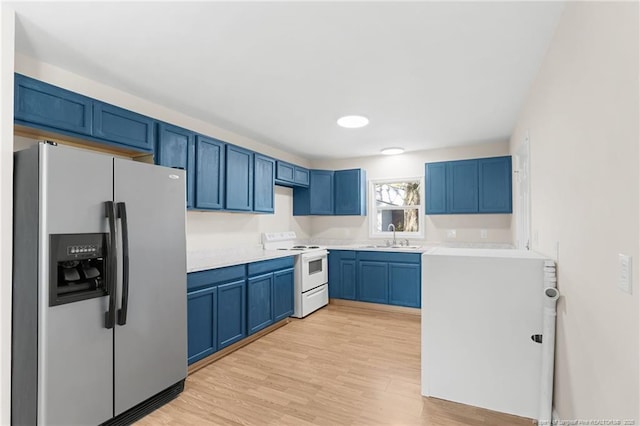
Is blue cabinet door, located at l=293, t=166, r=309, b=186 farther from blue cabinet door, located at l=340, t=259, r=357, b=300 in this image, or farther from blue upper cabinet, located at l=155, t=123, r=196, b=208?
blue upper cabinet, located at l=155, t=123, r=196, b=208

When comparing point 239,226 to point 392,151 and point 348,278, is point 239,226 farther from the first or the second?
point 392,151

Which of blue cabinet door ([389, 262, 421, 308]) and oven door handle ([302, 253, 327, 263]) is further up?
oven door handle ([302, 253, 327, 263])

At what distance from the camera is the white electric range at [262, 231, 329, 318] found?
428 cm

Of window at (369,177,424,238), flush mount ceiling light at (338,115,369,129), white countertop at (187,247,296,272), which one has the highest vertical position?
flush mount ceiling light at (338,115,369,129)

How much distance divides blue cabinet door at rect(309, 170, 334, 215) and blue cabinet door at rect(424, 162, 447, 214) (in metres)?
1.53

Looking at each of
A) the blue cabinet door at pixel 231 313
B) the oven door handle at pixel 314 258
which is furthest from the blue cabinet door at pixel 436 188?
the blue cabinet door at pixel 231 313

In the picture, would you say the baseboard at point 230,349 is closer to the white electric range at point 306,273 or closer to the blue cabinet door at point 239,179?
the white electric range at point 306,273

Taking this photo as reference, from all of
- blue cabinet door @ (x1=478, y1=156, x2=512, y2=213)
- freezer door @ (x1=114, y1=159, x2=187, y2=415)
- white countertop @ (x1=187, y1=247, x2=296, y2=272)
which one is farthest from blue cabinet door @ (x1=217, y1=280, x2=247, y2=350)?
blue cabinet door @ (x1=478, y1=156, x2=512, y2=213)

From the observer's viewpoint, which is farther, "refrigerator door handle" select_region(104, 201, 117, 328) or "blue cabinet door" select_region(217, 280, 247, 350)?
"blue cabinet door" select_region(217, 280, 247, 350)

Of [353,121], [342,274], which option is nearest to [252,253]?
[342,274]

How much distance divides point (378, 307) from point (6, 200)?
4203mm

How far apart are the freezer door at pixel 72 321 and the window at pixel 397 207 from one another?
13.4ft

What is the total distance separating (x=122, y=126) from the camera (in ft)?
8.48

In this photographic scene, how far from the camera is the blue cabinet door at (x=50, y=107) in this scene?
79.1 inches
